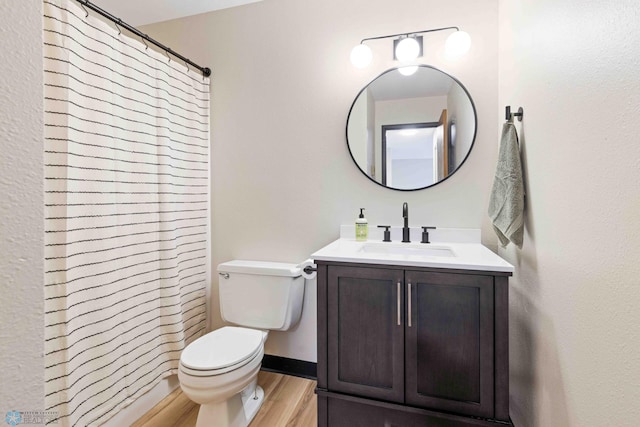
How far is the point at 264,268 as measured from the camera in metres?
1.83

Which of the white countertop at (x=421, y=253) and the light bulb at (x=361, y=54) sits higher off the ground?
the light bulb at (x=361, y=54)

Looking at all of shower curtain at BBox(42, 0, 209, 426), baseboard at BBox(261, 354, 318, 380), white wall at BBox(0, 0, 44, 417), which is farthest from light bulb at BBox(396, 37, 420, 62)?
baseboard at BBox(261, 354, 318, 380)

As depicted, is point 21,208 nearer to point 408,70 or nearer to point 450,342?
point 450,342

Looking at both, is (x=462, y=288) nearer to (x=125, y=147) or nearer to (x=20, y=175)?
(x=20, y=175)

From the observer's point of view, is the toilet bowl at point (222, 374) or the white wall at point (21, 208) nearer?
the white wall at point (21, 208)

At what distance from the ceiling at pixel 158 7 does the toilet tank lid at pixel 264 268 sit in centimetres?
175

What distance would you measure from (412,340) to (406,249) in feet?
1.75

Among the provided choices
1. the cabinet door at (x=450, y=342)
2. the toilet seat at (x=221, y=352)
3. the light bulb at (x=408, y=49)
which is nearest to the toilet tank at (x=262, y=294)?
the toilet seat at (x=221, y=352)

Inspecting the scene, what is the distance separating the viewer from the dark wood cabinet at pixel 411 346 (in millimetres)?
1163

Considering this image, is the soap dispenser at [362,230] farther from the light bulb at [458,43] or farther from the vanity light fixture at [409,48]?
the light bulb at [458,43]

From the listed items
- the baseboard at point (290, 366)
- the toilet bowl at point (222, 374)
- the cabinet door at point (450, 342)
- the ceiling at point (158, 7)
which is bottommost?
the baseboard at point (290, 366)

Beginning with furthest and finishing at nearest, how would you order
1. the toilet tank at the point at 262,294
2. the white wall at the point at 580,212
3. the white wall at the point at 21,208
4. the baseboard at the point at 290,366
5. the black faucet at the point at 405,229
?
the baseboard at the point at 290,366 → the toilet tank at the point at 262,294 → the black faucet at the point at 405,229 → the white wall at the point at 580,212 → the white wall at the point at 21,208

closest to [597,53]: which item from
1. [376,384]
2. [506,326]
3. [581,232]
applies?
[581,232]

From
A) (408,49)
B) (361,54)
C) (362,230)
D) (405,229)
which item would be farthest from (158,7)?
(405,229)
